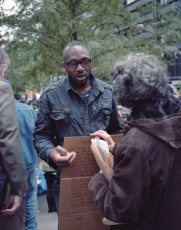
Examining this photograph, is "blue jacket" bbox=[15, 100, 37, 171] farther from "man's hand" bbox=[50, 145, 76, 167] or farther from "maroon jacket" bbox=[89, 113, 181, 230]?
"maroon jacket" bbox=[89, 113, 181, 230]

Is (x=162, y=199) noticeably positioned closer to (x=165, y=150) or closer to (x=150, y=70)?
(x=165, y=150)

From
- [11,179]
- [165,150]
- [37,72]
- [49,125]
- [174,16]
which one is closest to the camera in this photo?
[165,150]

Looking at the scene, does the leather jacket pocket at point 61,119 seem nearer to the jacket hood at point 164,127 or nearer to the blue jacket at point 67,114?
the blue jacket at point 67,114

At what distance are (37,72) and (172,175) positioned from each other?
8.69 metres

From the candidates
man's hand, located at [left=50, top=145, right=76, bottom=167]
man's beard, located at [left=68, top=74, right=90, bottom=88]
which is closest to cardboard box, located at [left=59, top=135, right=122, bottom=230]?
man's hand, located at [left=50, top=145, right=76, bottom=167]

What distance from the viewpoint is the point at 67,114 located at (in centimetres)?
226

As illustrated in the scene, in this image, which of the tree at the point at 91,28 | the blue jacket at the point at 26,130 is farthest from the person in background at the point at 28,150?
the tree at the point at 91,28

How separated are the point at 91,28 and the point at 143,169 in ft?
19.4

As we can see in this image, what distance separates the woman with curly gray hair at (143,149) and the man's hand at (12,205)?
62 centimetres

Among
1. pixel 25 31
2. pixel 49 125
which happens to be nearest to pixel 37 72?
pixel 25 31

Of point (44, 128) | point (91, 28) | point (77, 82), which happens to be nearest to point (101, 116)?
point (77, 82)

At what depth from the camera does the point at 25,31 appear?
5.99 m

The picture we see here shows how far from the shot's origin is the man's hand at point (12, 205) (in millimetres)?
1785

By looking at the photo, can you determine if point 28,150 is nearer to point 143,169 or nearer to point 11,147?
point 11,147
